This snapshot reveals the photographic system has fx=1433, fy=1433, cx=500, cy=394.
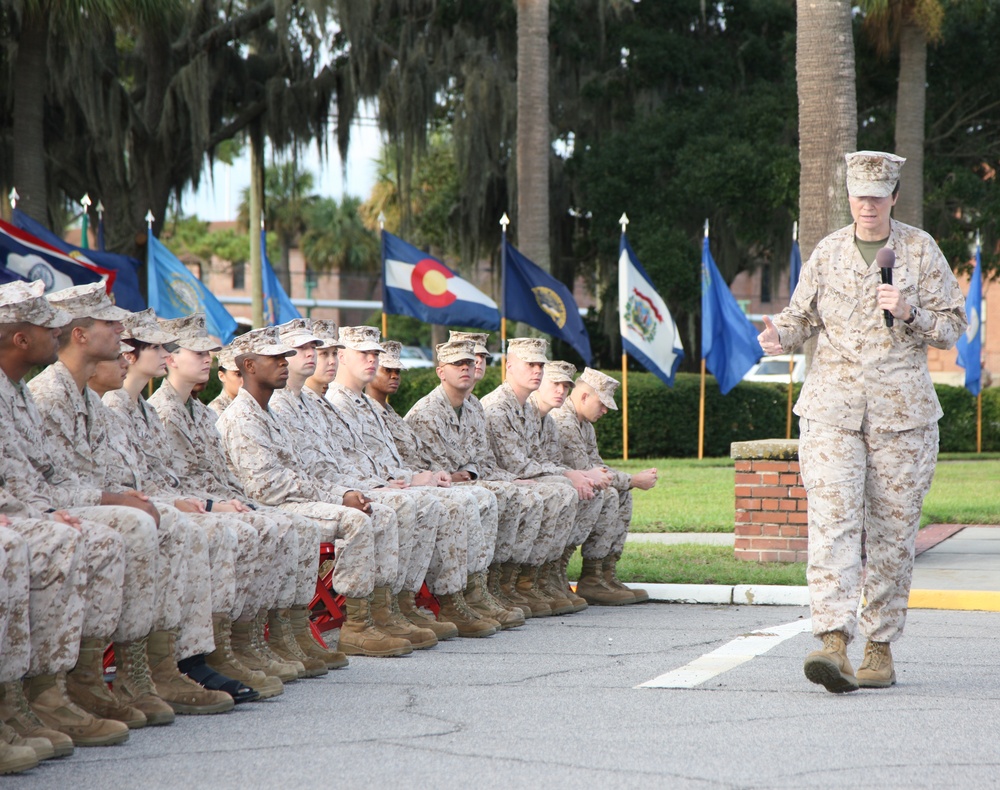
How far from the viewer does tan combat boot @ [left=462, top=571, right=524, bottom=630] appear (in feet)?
28.3

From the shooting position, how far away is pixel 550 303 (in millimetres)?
17422

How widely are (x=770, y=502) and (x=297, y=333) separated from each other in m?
4.43

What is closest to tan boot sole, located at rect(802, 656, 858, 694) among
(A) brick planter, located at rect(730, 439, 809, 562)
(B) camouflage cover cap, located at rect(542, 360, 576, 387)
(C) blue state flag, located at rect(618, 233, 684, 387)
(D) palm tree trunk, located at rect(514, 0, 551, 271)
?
(B) camouflage cover cap, located at rect(542, 360, 576, 387)

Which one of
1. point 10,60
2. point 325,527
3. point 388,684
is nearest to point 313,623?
point 325,527

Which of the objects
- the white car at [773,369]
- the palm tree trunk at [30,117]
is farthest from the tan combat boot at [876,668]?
the white car at [773,369]

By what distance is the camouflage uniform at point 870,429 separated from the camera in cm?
625

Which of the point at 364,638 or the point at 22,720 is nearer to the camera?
the point at 22,720

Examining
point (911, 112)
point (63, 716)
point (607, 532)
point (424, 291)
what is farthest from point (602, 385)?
point (911, 112)

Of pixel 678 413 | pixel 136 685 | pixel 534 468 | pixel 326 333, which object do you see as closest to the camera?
pixel 136 685

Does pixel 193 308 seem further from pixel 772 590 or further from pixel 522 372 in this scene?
pixel 772 590

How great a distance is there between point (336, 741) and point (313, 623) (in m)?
2.72

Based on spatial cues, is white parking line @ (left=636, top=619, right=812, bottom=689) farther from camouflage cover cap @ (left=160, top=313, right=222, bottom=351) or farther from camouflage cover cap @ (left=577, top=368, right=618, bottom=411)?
camouflage cover cap @ (left=160, top=313, right=222, bottom=351)

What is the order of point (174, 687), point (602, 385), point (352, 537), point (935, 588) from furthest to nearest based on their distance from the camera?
point (602, 385) → point (935, 588) → point (352, 537) → point (174, 687)

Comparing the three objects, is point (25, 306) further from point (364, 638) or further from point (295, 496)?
point (364, 638)
